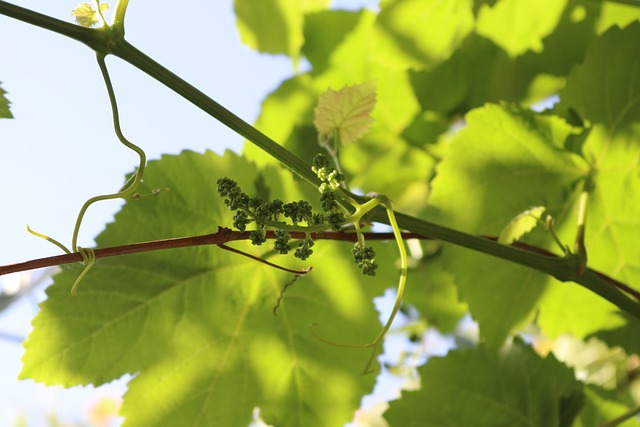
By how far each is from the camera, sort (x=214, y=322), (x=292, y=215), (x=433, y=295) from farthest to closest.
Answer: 1. (x=433, y=295)
2. (x=214, y=322)
3. (x=292, y=215)

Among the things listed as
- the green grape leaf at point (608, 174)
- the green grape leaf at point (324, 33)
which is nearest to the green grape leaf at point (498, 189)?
the green grape leaf at point (608, 174)

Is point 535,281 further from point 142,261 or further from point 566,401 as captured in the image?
point 142,261

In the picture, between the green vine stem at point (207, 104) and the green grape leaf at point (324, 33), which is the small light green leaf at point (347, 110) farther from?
the green grape leaf at point (324, 33)

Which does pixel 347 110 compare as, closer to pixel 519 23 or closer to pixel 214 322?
pixel 214 322

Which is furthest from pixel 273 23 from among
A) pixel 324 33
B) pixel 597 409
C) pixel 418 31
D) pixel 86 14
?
pixel 597 409

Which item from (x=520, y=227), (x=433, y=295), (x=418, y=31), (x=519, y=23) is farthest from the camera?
(x=433, y=295)

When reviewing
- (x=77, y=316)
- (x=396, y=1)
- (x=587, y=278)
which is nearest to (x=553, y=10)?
(x=396, y=1)
